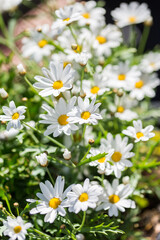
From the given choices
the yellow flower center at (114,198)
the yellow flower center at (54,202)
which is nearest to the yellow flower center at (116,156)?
the yellow flower center at (114,198)

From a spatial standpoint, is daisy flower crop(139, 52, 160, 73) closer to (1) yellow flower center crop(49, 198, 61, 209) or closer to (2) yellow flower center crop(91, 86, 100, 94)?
(2) yellow flower center crop(91, 86, 100, 94)

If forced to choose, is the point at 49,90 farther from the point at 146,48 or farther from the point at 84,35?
the point at 146,48

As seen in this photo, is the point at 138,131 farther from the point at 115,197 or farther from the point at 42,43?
the point at 42,43

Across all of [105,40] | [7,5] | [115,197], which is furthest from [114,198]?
[7,5]

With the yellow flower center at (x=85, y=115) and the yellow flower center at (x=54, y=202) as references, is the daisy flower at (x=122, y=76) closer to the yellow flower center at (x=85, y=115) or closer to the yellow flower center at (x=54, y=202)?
the yellow flower center at (x=85, y=115)

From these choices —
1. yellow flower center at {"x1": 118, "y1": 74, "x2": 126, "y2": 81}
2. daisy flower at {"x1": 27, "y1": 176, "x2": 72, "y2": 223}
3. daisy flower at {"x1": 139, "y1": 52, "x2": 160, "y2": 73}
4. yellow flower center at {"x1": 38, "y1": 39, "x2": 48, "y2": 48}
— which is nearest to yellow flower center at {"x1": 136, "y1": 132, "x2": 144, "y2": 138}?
daisy flower at {"x1": 27, "y1": 176, "x2": 72, "y2": 223}

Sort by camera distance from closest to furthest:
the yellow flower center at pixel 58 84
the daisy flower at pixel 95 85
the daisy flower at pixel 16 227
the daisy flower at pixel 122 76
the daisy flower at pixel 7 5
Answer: the daisy flower at pixel 16 227, the yellow flower center at pixel 58 84, the daisy flower at pixel 95 85, the daisy flower at pixel 122 76, the daisy flower at pixel 7 5

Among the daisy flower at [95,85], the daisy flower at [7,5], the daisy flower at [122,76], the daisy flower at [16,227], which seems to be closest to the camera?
the daisy flower at [16,227]

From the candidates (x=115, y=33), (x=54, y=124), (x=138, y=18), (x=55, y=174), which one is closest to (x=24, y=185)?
(x=55, y=174)
